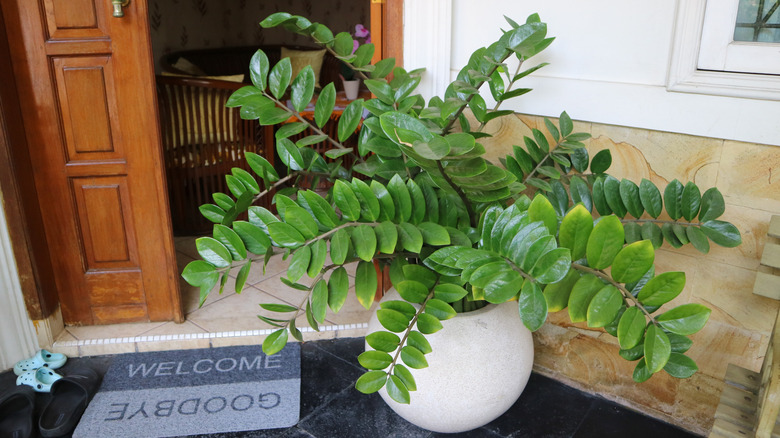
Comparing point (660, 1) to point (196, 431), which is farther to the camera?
point (196, 431)

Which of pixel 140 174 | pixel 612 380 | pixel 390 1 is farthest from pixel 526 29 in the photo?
pixel 140 174

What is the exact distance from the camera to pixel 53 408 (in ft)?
6.26

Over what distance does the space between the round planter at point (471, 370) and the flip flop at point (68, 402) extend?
3.36ft

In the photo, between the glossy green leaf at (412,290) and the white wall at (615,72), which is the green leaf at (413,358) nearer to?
the glossy green leaf at (412,290)

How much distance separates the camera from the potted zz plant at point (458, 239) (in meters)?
1.03

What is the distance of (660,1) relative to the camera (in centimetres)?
154

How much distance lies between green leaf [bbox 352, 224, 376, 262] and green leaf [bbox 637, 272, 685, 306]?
509mm

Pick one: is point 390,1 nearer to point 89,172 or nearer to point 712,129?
point 712,129

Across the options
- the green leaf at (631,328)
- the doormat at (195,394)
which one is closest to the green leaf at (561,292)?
the green leaf at (631,328)

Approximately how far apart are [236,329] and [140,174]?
2.24ft

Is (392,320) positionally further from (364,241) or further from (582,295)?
(582,295)

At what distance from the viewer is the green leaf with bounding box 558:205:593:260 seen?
41.9 inches

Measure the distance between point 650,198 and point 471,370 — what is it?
2.06ft

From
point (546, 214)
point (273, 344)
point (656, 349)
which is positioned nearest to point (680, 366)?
point (656, 349)
